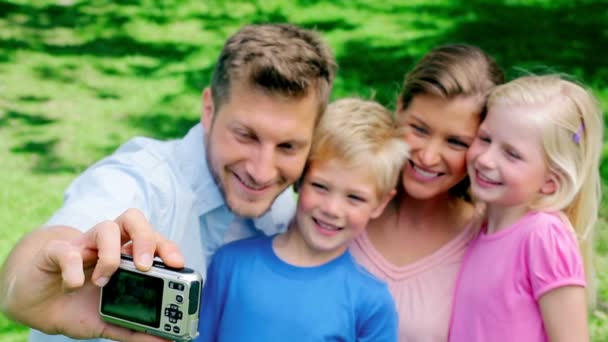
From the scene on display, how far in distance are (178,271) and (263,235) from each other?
1218 mm

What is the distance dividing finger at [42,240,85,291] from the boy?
3.32ft

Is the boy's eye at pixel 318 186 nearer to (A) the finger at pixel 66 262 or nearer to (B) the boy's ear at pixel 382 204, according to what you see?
(B) the boy's ear at pixel 382 204

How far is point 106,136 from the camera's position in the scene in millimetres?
7160

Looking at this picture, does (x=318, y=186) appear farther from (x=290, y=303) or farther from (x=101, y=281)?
(x=101, y=281)

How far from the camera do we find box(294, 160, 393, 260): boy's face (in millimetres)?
3170

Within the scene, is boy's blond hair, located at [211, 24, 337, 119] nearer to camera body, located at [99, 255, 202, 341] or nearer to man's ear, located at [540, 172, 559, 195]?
man's ear, located at [540, 172, 559, 195]

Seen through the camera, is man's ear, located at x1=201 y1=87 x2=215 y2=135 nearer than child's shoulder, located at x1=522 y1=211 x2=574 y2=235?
No

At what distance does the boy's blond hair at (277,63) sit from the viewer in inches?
122

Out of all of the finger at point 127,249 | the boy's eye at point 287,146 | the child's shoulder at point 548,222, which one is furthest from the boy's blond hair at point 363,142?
the finger at point 127,249

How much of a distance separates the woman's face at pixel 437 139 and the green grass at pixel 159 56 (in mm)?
2329

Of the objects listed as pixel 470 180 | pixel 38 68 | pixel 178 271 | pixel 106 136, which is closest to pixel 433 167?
pixel 470 180

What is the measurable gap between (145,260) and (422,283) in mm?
1480

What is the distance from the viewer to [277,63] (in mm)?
3090

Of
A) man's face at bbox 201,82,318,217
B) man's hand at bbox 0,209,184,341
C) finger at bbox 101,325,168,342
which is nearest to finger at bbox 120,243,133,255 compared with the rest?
man's hand at bbox 0,209,184,341
